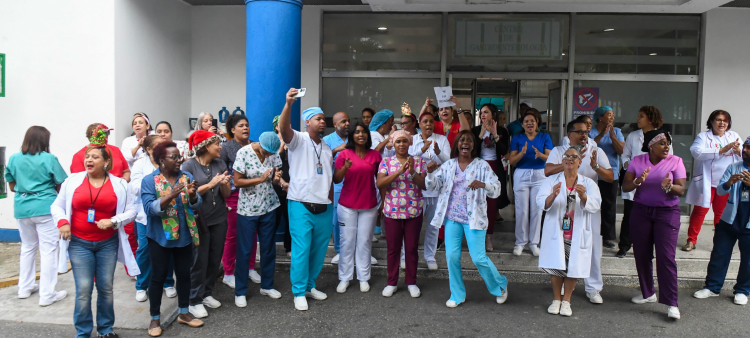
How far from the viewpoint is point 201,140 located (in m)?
4.62

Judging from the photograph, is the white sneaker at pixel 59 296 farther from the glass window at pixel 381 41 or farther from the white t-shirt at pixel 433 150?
the glass window at pixel 381 41

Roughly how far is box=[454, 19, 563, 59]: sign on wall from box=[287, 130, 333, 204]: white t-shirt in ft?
14.8

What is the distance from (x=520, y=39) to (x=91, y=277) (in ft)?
22.8

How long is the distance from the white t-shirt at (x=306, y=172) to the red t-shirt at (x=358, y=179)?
331 mm

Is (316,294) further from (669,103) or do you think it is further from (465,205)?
(669,103)

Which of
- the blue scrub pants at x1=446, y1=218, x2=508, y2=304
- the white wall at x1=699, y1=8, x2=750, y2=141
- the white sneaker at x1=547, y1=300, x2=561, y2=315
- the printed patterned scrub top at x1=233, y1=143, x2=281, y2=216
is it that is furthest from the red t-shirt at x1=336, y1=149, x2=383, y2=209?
the white wall at x1=699, y1=8, x2=750, y2=141

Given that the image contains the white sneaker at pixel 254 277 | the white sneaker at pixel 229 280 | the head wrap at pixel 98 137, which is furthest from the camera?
the white sneaker at pixel 254 277

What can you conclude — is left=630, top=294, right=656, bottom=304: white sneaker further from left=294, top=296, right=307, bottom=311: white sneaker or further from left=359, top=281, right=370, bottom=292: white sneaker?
left=294, top=296, right=307, bottom=311: white sneaker

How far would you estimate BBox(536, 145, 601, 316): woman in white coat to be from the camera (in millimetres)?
4770

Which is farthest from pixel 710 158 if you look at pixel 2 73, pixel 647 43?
pixel 2 73

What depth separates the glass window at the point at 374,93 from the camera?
8625mm

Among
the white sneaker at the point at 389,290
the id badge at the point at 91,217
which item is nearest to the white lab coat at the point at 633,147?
the white sneaker at the point at 389,290

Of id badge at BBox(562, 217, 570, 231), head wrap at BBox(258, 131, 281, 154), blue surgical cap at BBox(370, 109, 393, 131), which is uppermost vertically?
blue surgical cap at BBox(370, 109, 393, 131)

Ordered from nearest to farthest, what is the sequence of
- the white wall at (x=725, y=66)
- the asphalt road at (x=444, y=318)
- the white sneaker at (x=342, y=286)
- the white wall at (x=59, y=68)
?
the asphalt road at (x=444, y=318) → the white sneaker at (x=342, y=286) → the white wall at (x=59, y=68) → the white wall at (x=725, y=66)
